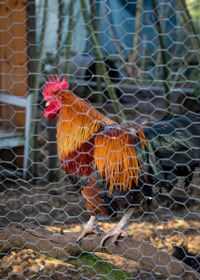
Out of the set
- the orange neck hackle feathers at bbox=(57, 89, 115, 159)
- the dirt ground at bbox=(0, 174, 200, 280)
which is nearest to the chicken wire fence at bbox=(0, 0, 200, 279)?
the dirt ground at bbox=(0, 174, 200, 280)

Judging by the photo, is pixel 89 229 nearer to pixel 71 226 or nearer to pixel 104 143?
pixel 104 143

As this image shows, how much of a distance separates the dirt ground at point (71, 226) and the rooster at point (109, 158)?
0.32 ft

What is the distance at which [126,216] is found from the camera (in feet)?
4.68

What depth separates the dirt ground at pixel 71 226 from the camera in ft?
5.48

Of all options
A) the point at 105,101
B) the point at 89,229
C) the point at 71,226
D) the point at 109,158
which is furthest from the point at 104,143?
the point at 71,226

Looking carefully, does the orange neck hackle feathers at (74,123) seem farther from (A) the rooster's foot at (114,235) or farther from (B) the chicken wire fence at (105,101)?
(A) the rooster's foot at (114,235)

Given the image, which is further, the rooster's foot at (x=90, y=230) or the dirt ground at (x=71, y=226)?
the dirt ground at (x=71, y=226)

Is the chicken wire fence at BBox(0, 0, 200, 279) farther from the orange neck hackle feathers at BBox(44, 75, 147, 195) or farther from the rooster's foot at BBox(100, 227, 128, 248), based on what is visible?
the orange neck hackle feathers at BBox(44, 75, 147, 195)

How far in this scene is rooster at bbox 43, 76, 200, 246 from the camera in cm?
134

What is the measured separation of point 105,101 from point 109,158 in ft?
2.33

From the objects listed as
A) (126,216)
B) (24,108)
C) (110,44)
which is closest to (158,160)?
(126,216)

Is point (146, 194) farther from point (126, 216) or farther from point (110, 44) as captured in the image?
point (110, 44)

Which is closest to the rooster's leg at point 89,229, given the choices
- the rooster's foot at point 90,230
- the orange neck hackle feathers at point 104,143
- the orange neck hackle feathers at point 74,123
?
the rooster's foot at point 90,230

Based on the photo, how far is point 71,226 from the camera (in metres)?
2.23
